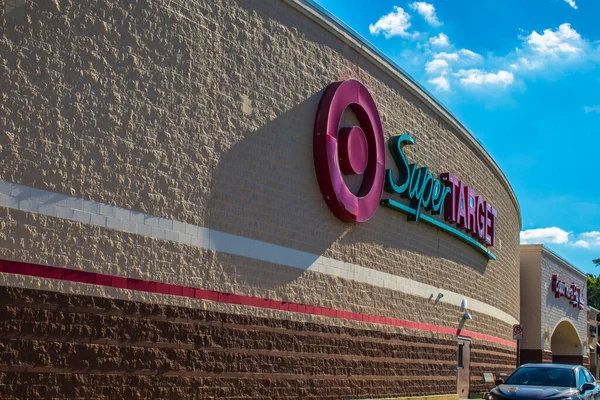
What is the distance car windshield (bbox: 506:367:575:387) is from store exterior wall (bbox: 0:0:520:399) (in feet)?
12.5

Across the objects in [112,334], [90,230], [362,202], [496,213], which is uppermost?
[496,213]

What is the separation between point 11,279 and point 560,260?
3908 centimetres

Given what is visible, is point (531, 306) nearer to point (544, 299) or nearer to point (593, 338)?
point (544, 299)

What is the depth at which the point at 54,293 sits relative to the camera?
11.2m

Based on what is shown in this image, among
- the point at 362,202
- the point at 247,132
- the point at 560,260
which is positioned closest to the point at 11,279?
the point at 247,132

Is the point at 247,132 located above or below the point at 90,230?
above

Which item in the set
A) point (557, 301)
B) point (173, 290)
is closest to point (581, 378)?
point (173, 290)

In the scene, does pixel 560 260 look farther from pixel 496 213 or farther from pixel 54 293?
A: pixel 54 293

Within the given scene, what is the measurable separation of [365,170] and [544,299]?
25781 millimetres

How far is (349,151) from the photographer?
17609mm

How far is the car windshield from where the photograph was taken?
616 inches

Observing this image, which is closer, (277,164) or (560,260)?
(277,164)

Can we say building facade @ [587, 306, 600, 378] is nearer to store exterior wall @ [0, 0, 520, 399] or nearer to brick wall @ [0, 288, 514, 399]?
store exterior wall @ [0, 0, 520, 399]

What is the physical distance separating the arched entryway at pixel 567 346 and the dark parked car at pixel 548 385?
3452 cm
